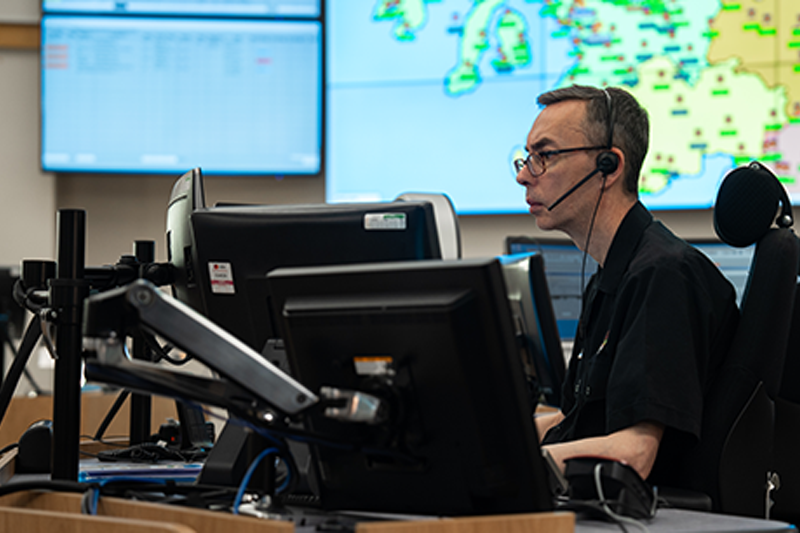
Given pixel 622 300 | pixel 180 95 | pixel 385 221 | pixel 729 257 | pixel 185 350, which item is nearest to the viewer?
pixel 185 350

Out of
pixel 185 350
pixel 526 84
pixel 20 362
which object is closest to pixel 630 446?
pixel 185 350

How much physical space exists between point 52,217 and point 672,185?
2.61 meters

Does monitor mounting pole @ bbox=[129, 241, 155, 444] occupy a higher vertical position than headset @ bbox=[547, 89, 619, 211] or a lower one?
lower

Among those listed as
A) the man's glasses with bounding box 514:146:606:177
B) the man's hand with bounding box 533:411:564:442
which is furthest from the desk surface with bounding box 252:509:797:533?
the man's glasses with bounding box 514:146:606:177

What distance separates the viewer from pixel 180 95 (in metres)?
3.43

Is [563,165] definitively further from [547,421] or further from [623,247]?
[547,421]

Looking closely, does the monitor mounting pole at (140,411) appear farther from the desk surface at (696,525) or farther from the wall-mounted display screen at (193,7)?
the wall-mounted display screen at (193,7)

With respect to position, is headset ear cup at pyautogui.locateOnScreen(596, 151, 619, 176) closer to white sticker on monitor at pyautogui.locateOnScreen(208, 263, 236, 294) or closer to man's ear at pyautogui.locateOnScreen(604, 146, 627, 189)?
man's ear at pyautogui.locateOnScreen(604, 146, 627, 189)

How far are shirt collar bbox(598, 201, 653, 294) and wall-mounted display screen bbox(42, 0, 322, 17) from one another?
2.30 metres

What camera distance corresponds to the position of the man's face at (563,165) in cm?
162

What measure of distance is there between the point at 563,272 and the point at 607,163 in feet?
4.03

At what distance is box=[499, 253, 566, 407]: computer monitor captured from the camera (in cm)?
113

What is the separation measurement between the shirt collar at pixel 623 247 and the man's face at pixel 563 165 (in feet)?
0.35

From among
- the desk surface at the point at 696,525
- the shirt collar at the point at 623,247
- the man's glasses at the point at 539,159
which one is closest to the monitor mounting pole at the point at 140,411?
the man's glasses at the point at 539,159
